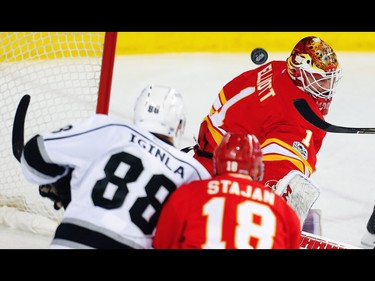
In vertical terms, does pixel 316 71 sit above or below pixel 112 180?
above

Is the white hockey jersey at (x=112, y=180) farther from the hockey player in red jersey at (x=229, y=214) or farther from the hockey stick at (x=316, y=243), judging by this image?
the hockey stick at (x=316, y=243)

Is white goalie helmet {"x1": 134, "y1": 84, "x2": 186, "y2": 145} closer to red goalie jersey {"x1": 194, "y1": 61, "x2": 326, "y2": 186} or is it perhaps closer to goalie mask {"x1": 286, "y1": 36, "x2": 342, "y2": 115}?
red goalie jersey {"x1": 194, "y1": 61, "x2": 326, "y2": 186}

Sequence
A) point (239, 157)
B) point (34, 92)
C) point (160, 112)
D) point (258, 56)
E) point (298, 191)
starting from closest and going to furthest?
point (239, 157)
point (160, 112)
point (298, 191)
point (258, 56)
point (34, 92)

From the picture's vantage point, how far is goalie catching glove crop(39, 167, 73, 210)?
2.76 m

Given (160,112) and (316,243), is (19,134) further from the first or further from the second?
(316,243)

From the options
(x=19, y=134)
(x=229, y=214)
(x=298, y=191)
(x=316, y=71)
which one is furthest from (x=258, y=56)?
(x=229, y=214)

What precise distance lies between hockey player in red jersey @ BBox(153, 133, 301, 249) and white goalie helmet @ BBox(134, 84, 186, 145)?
0.18m

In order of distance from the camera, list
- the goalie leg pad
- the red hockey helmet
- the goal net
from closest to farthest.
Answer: the red hockey helmet < the goalie leg pad < the goal net

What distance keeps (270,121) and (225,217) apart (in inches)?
43.6

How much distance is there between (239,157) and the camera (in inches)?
99.9

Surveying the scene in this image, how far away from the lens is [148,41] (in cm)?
518

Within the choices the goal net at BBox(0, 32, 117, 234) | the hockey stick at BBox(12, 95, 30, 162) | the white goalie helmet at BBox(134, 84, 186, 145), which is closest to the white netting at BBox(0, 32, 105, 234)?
the goal net at BBox(0, 32, 117, 234)
